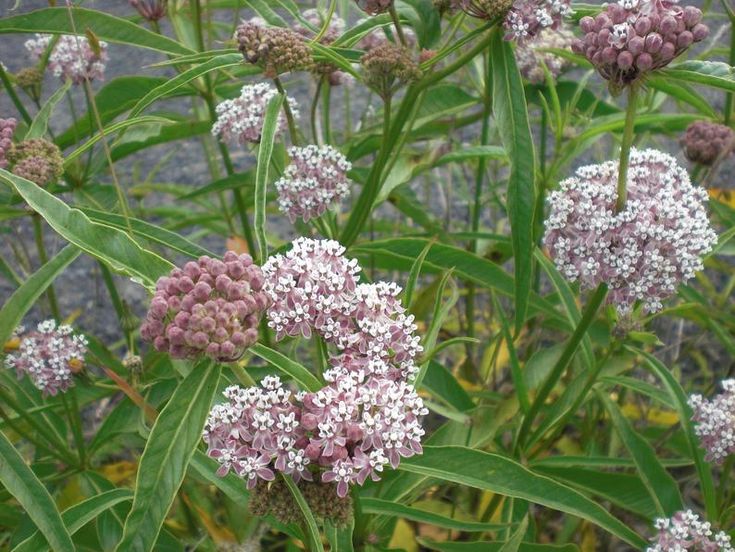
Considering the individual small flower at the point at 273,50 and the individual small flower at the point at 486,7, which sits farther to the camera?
the individual small flower at the point at 273,50

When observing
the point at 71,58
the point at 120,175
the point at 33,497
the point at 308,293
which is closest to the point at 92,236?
the point at 308,293

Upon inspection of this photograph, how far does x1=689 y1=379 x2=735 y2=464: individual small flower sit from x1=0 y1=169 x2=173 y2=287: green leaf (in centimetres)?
132

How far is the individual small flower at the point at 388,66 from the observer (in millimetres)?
1804

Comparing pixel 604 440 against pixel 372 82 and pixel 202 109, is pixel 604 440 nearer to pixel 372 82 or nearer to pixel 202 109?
pixel 372 82

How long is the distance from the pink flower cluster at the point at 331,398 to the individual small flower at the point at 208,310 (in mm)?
96

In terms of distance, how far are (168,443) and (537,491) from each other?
648 mm

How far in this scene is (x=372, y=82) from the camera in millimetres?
1857

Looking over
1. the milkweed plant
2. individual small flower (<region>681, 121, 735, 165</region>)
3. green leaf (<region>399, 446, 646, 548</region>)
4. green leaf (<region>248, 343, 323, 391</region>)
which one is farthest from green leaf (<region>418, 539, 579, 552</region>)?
individual small flower (<region>681, 121, 735, 165</region>)

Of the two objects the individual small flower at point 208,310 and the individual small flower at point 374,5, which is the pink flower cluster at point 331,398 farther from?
the individual small flower at point 374,5

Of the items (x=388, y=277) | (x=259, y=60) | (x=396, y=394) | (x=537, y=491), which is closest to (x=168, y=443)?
(x=396, y=394)

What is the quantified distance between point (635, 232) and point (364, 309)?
595mm

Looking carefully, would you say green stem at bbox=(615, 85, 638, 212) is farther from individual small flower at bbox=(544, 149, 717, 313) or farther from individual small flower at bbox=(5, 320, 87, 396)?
individual small flower at bbox=(5, 320, 87, 396)

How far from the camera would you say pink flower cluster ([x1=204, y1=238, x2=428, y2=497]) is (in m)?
1.25

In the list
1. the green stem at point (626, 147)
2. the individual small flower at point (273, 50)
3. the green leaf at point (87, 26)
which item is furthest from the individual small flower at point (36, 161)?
the green stem at point (626, 147)
